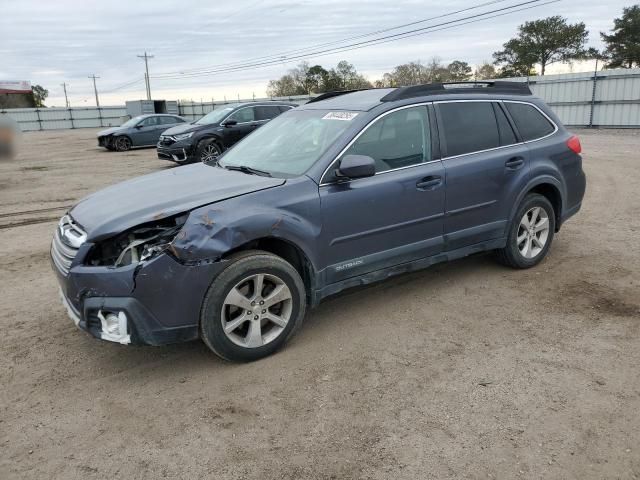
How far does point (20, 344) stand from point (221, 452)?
86.5 inches

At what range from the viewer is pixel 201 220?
3338 millimetres

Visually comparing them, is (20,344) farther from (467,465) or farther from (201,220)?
(467,465)

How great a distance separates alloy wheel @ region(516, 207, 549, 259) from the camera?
5.15 m

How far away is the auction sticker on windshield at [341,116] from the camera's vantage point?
4.21 meters

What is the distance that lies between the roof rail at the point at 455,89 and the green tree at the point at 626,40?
50413 millimetres

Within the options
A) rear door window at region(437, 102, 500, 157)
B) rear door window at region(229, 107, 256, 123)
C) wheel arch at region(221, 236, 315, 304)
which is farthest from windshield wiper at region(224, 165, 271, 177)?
rear door window at region(229, 107, 256, 123)

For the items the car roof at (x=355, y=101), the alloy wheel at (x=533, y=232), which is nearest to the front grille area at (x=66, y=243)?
the car roof at (x=355, y=101)

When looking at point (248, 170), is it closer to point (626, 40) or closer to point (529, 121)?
point (529, 121)

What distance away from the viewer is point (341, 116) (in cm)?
431

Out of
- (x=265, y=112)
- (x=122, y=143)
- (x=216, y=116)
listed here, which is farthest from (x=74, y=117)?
(x=265, y=112)

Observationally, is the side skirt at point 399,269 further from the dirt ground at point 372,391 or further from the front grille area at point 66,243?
the front grille area at point 66,243

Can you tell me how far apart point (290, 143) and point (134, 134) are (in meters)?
17.7

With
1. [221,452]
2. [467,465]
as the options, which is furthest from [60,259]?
[467,465]

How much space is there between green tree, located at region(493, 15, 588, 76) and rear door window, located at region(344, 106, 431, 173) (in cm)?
5844
